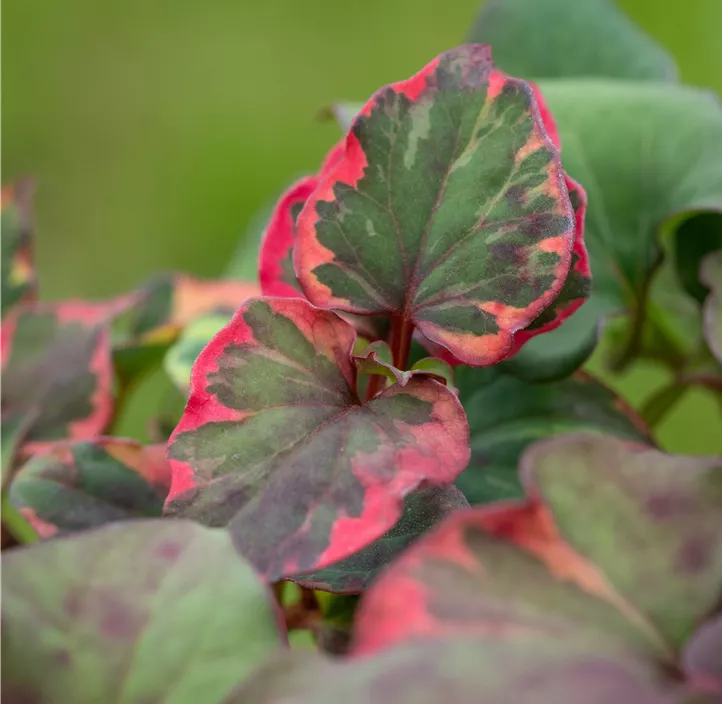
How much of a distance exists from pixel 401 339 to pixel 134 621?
0.53ft

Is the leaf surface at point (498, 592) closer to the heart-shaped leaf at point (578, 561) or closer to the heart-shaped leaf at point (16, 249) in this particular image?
the heart-shaped leaf at point (578, 561)

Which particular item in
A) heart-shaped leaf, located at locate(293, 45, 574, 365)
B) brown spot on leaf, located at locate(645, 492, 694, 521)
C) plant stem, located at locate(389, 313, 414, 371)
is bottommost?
brown spot on leaf, located at locate(645, 492, 694, 521)

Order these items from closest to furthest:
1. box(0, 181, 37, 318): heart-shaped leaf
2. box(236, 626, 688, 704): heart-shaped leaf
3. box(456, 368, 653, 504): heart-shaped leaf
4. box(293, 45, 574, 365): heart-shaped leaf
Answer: box(236, 626, 688, 704): heart-shaped leaf, box(293, 45, 574, 365): heart-shaped leaf, box(456, 368, 653, 504): heart-shaped leaf, box(0, 181, 37, 318): heart-shaped leaf

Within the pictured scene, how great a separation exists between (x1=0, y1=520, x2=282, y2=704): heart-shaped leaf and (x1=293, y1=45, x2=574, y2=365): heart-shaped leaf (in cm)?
12

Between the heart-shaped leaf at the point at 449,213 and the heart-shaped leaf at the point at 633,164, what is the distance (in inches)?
6.3

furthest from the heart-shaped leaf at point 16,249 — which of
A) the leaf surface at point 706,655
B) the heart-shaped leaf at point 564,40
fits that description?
the leaf surface at point 706,655

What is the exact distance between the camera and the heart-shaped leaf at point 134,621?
251 mm

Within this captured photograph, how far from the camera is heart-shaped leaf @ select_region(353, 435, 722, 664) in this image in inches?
8.9

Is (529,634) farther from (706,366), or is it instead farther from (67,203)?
(67,203)

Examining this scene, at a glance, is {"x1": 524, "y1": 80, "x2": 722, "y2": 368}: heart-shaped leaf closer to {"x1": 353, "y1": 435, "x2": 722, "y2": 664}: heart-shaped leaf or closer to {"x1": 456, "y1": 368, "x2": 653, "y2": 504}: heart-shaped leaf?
{"x1": 456, "y1": 368, "x2": 653, "y2": 504}: heart-shaped leaf

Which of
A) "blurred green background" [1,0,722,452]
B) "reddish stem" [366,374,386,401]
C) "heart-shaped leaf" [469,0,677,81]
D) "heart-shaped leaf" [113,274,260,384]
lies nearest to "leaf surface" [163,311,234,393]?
"heart-shaped leaf" [113,274,260,384]

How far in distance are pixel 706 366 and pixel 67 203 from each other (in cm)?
115

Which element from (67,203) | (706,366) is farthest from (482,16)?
(67,203)

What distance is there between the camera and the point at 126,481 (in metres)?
0.39
